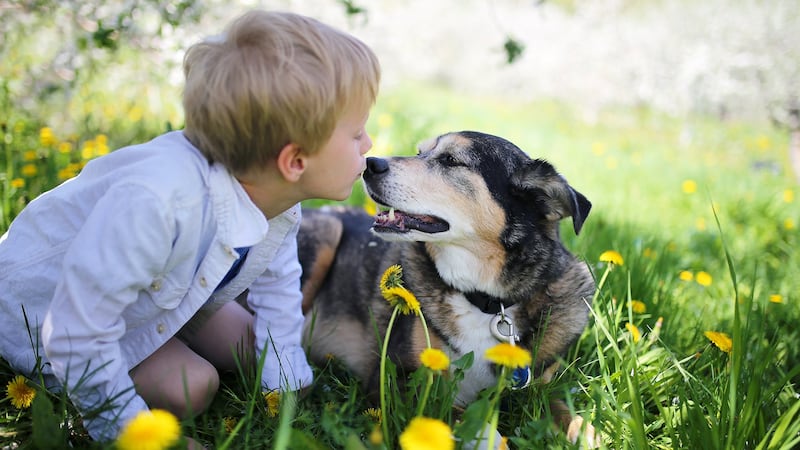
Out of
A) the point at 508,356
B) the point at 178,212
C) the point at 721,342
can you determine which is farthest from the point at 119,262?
the point at 721,342

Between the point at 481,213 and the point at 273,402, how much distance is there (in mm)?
1125

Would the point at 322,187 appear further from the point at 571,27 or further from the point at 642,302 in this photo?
the point at 571,27

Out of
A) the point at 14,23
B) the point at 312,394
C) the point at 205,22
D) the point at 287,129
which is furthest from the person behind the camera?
the point at 205,22

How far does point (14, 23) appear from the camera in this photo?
462cm

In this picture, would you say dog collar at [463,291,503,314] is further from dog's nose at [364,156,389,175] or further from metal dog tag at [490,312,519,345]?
dog's nose at [364,156,389,175]

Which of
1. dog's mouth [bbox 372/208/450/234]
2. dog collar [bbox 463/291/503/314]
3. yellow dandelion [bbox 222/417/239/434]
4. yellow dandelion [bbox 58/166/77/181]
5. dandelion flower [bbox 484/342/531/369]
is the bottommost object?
yellow dandelion [bbox 222/417/239/434]

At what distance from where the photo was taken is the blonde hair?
1.86 m

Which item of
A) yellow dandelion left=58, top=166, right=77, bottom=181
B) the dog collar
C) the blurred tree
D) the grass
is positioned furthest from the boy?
the blurred tree

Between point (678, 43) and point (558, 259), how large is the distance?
39.7 ft

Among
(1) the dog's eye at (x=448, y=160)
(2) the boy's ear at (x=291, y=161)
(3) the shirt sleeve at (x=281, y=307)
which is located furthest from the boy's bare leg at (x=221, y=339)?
(1) the dog's eye at (x=448, y=160)

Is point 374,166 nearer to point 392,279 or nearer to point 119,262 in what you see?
point 392,279

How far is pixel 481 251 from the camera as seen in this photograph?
101 inches

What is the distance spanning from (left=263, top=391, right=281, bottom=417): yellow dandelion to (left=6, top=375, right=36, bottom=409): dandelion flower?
0.71m

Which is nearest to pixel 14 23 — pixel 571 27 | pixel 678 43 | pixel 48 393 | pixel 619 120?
pixel 48 393
